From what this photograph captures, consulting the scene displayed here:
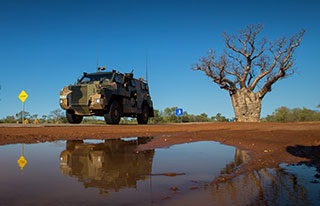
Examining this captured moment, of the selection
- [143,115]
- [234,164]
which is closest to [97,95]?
[143,115]

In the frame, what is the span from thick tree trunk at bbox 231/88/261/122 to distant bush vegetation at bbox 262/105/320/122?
8396 mm

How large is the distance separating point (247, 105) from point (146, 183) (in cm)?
1722

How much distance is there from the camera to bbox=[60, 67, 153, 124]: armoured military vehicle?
35.0 ft

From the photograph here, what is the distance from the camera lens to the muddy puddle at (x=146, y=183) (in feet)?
4.47

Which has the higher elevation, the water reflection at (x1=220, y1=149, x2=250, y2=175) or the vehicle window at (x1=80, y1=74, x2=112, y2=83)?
the vehicle window at (x1=80, y1=74, x2=112, y2=83)

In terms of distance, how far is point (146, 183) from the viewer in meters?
1.71

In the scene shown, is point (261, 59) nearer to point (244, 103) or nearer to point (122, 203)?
point (244, 103)

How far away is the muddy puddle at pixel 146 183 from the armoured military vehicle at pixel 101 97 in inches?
324

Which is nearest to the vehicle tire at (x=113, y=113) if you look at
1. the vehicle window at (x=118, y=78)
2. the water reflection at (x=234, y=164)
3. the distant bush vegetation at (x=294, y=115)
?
the vehicle window at (x=118, y=78)

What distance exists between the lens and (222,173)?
2027mm

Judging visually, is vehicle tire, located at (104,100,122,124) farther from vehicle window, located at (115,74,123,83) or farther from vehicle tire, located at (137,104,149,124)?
vehicle tire, located at (137,104,149,124)

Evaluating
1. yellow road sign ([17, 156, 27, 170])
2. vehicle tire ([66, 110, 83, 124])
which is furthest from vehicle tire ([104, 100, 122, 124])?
yellow road sign ([17, 156, 27, 170])

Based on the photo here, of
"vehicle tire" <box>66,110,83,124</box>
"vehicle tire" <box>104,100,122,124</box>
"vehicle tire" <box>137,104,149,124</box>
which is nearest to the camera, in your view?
"vehicle tire" <box>104,100,122,124</box>

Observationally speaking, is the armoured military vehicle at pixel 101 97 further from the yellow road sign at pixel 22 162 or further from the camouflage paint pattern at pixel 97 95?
the yellow road sign at pixel 22 162
